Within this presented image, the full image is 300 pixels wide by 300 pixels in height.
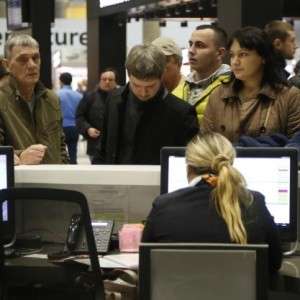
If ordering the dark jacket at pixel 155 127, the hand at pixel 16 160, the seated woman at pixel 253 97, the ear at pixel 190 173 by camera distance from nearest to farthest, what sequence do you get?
the ear at pixel 190 173
the hand at pixel 16 160
the seated woman at pixel 253 97
the dark jacket at pixel 155 127

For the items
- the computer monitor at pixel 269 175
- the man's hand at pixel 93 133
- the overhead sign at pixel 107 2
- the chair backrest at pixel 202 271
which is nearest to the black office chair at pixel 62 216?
the chair backrest at pixel 202 271

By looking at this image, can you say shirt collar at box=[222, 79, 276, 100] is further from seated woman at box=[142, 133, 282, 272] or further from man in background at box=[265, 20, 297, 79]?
seated woman at box=[142, 133, 282, 272]

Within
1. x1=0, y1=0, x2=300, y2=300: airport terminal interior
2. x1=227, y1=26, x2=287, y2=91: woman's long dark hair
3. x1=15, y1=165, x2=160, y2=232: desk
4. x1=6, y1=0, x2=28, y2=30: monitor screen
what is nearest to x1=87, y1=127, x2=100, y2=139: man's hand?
x1=6, y1=0, x2=28, y2=30: monitor screen

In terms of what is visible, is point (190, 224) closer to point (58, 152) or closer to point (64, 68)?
point (58, 152)

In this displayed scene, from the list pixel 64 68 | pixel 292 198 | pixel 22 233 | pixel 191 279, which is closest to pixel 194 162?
pixel 191 279

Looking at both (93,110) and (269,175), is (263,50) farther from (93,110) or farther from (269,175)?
(93,110)

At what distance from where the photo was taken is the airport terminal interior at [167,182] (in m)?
2.80

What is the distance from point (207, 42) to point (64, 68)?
16389 mm

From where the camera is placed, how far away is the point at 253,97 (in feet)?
14.2

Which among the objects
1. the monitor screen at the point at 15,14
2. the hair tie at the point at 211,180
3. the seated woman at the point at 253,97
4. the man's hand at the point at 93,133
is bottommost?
the man's hand at the point at 93,133

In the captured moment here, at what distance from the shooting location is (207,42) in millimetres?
4961

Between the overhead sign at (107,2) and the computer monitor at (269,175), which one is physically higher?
the overhead sign at (107,2)

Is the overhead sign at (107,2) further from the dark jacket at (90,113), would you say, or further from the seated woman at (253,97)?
the seated woman at (253,97)

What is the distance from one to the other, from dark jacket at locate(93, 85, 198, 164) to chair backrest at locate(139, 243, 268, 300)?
1.68 m
